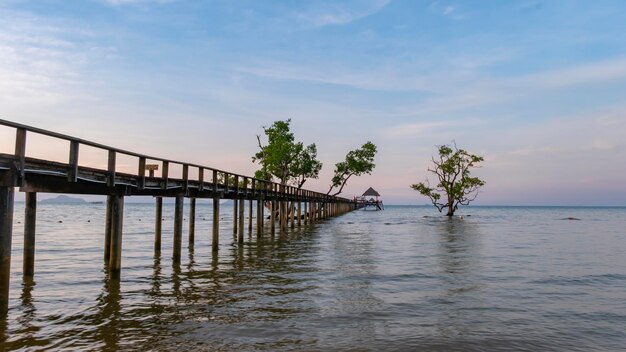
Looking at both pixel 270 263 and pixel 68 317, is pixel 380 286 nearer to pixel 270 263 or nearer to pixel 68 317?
pixel 270 263

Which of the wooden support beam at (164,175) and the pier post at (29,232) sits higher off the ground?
the wooden support beam at (164,175)

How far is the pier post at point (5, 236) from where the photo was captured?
28.8 feet

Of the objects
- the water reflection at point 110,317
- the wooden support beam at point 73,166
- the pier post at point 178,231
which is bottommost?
the water reflection at point 110,317

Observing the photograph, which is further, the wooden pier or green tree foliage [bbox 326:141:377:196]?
green tree foliage [bbox 326:141:377:196]

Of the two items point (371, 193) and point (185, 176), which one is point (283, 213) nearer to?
point (185, 176)

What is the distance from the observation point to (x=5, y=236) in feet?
29.3

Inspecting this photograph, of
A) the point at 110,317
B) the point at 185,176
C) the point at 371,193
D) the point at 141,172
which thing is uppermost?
the point at 371,193

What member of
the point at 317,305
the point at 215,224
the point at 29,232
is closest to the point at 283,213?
the point at 215,224

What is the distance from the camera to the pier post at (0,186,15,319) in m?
8.77

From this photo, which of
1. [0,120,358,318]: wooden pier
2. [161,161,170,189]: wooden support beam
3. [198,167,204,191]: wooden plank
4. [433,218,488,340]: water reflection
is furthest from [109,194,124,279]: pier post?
[433,218,488,340]: water reflection

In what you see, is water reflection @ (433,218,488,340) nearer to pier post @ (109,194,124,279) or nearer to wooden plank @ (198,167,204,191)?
pier post @ (109,194,124,279)

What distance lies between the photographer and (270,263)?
18578 mm

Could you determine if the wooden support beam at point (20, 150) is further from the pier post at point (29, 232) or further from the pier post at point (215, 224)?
the pier post at point (215, 224)

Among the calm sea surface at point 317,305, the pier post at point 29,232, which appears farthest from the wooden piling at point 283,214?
the pier post at point 29,232
